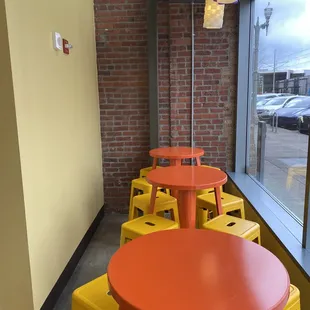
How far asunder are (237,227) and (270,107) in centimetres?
155

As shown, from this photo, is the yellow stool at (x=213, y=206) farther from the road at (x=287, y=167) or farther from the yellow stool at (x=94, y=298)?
the yellow stool at (x=94, y=298)

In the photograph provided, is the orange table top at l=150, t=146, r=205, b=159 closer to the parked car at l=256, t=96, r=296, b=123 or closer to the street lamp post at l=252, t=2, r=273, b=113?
the parked car at l=256, t=96, r=296, b=123

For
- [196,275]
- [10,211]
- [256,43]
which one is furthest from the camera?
[256,43]

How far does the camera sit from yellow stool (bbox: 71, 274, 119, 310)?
140 cm

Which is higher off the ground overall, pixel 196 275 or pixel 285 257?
pixel 196 275

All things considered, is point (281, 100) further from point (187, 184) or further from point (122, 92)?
point (122, 92)

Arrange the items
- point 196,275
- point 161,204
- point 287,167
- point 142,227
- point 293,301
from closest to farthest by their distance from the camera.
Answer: point 196,275 < point 293,301 < point 142,227 < point 161,204 < point 287,167

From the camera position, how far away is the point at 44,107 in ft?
7.15

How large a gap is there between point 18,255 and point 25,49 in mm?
1267

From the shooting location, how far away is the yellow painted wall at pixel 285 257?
184 cm

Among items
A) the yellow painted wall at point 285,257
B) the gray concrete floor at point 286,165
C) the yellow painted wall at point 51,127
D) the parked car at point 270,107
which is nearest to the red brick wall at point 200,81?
the parked car at point 270,107

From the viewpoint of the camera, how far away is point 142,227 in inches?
88.1

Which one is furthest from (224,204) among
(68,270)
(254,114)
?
(254,114)

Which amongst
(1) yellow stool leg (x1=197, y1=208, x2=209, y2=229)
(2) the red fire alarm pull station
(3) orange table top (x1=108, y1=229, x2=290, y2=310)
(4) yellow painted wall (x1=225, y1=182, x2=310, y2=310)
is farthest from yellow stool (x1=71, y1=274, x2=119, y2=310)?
(2) the red fire alarm pull station
